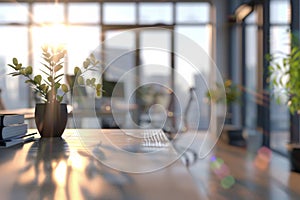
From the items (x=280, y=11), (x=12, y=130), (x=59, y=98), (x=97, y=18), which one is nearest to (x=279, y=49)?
(x=280, y=11)

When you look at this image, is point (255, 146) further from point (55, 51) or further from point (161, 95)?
point (55, 51)

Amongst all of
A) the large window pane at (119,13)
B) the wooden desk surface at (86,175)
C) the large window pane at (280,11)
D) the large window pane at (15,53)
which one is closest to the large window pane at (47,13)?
the large window pane at (15,53)

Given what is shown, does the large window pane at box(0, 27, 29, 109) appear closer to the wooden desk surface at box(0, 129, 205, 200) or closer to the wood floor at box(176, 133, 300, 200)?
the wood floor at box(176, 133, 300, 200)

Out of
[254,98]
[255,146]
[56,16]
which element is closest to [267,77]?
[254,98]

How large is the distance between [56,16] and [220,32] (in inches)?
115

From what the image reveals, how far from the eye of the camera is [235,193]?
270 centimetres

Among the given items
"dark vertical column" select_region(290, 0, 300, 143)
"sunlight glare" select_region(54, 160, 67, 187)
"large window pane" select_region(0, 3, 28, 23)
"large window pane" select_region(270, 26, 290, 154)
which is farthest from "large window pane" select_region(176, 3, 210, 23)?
"sunlight glare" select_region(54, 160, 67, 187)

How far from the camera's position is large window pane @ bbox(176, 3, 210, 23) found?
6711 millimetres

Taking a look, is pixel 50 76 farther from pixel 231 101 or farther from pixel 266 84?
pixel 231 101

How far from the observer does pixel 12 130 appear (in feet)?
3.93

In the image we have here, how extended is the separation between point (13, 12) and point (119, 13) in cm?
187

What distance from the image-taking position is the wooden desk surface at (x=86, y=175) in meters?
0.59

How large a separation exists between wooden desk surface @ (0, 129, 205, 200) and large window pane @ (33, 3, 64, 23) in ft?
19.5

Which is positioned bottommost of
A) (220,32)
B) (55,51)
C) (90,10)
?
(55,51)
